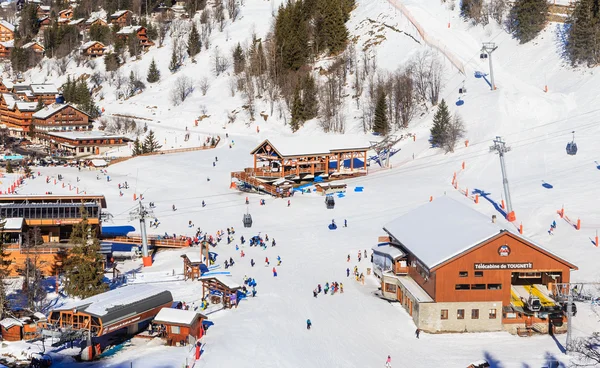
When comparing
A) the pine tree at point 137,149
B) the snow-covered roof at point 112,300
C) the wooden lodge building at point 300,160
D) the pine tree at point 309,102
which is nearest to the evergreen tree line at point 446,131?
the wooden lodge building at point 300,160

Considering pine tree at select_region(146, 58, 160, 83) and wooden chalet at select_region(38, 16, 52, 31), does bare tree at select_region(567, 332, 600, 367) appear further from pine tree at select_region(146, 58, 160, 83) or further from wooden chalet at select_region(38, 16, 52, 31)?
wooden chalet at select_region(38, 16, 52, 31)

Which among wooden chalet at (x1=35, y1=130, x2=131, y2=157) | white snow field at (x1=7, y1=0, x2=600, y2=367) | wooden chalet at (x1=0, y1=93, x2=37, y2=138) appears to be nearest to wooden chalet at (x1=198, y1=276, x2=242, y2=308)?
white snow field at (x1=7, y1=0, x2=600, y2=367)

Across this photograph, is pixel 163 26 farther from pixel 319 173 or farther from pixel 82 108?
pixel 319 173

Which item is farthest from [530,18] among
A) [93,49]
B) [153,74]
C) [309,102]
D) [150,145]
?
[93,49]

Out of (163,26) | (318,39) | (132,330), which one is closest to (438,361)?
(132,330)

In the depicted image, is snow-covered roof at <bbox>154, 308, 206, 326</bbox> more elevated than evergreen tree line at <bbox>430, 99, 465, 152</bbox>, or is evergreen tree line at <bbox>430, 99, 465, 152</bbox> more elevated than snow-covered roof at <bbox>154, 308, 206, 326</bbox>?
evergreen tree line at <bbox>430, 99, 465, 152</bbox>

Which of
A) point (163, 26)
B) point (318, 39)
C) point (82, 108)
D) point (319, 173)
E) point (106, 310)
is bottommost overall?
point (106, 310)
